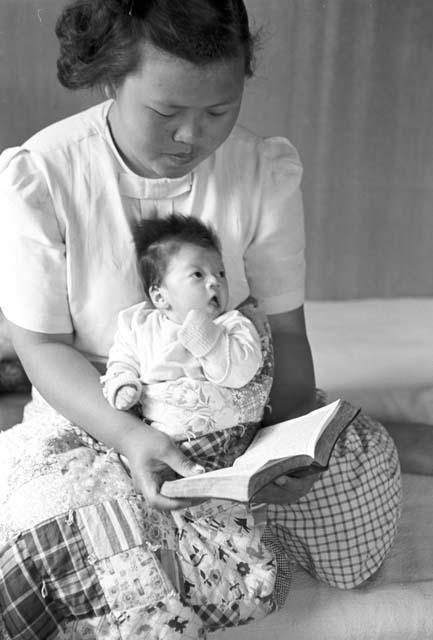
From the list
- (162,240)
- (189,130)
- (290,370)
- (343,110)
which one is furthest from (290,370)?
(343,110)

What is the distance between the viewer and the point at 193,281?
1.14 metres

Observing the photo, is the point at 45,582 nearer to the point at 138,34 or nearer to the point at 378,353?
the point at 138,34

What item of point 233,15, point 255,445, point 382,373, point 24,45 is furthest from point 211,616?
point 24,45

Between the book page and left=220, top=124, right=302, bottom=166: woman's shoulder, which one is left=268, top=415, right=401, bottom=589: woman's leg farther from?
left=220, top=124, right=302, bottom=166: woman's shoulder

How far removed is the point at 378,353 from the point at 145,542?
0.99 m

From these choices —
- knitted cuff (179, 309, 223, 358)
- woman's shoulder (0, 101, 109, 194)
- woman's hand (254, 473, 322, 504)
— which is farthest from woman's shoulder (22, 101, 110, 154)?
woman's hand (254, 473, 322, 504)

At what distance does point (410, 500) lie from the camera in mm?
1486

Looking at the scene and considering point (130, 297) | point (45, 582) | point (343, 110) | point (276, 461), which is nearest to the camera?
point (276, 461)

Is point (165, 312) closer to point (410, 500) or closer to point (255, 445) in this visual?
point (255, 445)

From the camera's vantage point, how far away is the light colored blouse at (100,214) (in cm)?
122

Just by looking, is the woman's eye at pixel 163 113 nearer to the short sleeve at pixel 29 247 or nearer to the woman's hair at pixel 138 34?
the woman's hair at pixel 138 34

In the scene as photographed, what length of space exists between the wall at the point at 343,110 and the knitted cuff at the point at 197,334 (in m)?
0.79

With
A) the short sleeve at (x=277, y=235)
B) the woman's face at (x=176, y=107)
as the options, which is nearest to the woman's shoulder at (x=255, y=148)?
the short sleeve at (x=277, y=235)

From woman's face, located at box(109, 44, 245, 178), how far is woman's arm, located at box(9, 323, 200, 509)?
295 mm
